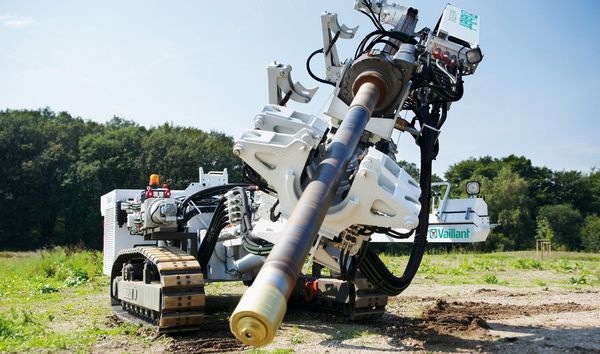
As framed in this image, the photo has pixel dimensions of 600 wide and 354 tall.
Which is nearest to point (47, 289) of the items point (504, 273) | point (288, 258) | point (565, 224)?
point (504, 273)

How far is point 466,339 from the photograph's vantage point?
674cm

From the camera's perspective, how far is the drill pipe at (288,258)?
8.96 feet

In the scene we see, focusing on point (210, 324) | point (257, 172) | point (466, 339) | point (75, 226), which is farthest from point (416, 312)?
point (75, 226)

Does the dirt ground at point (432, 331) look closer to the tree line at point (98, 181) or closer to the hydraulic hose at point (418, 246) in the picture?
the hydraulic hose at point (418, 246)

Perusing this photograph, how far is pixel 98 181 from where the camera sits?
44031 mm

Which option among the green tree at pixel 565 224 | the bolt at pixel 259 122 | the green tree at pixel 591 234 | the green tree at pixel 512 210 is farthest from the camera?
the green tree at pixel 565 224

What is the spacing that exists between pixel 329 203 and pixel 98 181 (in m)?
42.8

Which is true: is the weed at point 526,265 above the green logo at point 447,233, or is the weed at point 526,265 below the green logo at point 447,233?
below

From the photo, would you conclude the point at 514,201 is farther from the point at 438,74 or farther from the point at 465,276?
the point at 438,74

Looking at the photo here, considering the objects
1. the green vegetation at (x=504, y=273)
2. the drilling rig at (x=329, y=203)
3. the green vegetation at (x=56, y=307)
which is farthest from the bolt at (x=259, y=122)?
the green vegetation at (x=504, y=273)

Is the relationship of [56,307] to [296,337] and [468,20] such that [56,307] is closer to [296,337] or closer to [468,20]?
[296,337]

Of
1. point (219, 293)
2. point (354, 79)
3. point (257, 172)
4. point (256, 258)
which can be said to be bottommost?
point (219, 293)

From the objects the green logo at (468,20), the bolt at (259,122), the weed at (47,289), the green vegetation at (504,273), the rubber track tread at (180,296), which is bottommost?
the weed at (47,289)

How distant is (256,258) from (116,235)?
2889 millimetres
